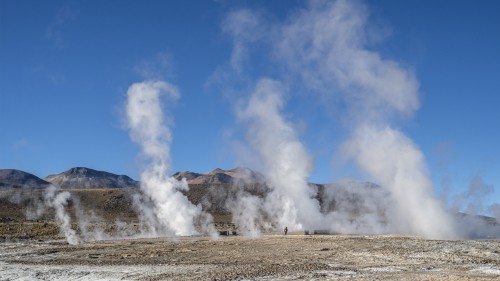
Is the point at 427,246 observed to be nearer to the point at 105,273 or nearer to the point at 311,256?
the point at 311,256

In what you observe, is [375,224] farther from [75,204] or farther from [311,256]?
[75,204]

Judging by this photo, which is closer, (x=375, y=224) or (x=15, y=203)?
(x=375, y=224)

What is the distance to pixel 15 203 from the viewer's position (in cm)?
14238

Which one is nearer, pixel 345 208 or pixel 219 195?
pixel 345 208

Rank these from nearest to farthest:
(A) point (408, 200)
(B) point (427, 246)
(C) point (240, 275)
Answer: (C) point (240, 275) → (B) point (427, 246) → (A) point (408, 200)

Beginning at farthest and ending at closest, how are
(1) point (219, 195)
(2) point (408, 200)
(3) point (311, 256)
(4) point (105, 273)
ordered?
(1) point (219, 195)
(2) point (408, 200)
(3) point (311, 256)
(4) point (105, 273)

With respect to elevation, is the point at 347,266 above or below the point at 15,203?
below

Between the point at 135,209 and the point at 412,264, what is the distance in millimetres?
124610

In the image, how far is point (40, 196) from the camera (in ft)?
503

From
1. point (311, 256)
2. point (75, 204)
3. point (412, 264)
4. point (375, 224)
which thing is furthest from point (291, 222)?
point (75, 204)

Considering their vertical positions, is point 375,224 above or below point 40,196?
below

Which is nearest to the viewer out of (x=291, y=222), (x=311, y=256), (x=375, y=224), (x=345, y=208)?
(x=311, y=256)

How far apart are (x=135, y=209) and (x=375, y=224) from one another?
274ft

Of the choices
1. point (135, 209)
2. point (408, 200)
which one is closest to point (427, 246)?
point (408, 200)
